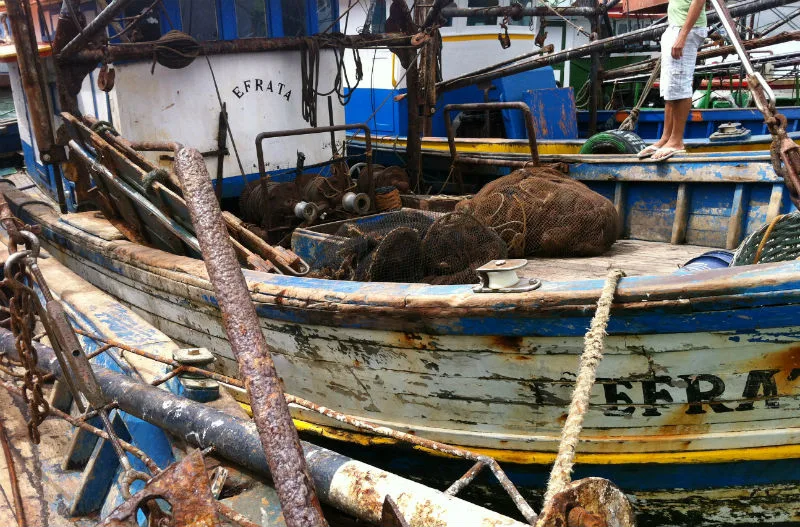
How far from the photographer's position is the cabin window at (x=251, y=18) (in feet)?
20.9

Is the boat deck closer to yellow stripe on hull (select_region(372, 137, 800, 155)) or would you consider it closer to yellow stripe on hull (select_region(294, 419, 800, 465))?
yellow stripe on hull (select_region(294, 419, 800, 465))

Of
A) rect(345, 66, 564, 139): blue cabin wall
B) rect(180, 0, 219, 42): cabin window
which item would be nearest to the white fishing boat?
rect(180, 0, 219, 42): cabin window

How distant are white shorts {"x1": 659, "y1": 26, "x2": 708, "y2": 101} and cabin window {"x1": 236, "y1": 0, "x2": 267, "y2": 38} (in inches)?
134

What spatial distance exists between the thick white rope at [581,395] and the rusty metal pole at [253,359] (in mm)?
520

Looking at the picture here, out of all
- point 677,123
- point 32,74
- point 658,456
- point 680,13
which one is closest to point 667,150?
point 677,123

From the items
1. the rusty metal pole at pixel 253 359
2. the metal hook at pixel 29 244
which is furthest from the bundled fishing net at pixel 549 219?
the rusty metal pole at pixel 253 359

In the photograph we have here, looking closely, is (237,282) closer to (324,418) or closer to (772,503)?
(324,418)

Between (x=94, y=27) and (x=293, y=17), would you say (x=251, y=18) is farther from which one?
(x=94, y=27)

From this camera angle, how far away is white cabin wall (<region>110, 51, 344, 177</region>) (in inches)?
225

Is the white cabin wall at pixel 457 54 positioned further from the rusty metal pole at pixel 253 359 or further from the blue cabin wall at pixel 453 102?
the rusty metal pole at pixel 253 359

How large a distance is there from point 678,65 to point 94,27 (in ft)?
14.0

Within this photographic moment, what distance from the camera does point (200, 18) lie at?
615 cm

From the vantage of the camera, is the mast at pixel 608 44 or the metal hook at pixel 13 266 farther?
the mast at pixel 608 44

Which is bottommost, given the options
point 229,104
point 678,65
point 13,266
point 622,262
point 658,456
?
point 658,456
